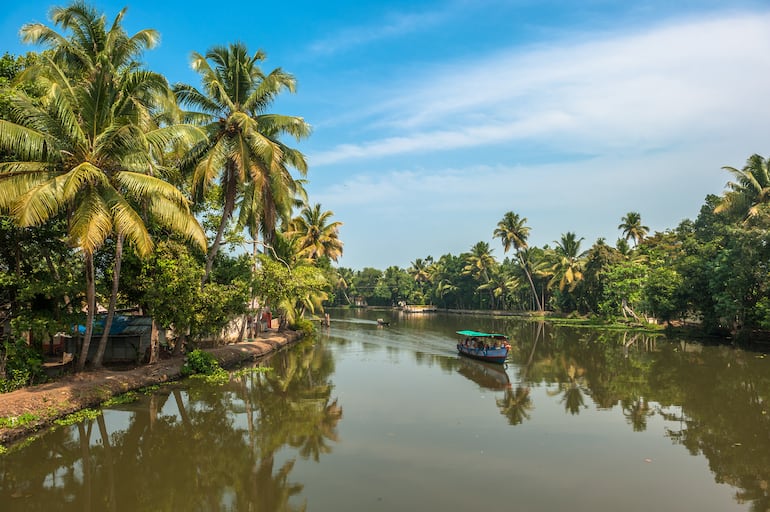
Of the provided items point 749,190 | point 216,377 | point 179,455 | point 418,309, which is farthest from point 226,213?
point 418,309

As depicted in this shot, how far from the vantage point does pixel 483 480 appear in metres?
9.08

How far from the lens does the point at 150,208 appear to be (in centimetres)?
1505

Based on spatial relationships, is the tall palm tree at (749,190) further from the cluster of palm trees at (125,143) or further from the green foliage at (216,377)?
the green foliage at (216,377)

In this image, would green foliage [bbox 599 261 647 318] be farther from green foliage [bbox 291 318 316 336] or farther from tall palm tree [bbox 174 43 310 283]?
tall palm tree [bbox 174 43 310 283]

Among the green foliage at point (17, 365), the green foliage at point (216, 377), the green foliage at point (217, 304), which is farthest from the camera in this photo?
the green foliage at point (217, 304)

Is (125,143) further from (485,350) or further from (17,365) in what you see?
(485,350)

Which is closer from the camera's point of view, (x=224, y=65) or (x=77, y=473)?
(x=77, y=473)

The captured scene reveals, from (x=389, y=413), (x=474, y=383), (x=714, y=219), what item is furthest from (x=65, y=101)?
(x=714, y=219)

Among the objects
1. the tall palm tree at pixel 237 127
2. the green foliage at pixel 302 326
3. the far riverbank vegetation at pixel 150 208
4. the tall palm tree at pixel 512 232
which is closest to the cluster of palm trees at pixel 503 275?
the tall palm tree at pixel 512 232

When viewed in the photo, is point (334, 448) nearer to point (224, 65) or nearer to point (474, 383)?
point (474, 383)

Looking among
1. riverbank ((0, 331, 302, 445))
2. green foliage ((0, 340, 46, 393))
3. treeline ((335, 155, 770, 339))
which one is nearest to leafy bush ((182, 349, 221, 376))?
riverbank ((0, 331, 302, 445))

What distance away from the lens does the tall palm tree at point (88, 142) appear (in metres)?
11.7

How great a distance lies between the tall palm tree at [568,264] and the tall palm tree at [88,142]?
4773 cm

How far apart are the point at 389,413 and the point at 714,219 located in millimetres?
32011
